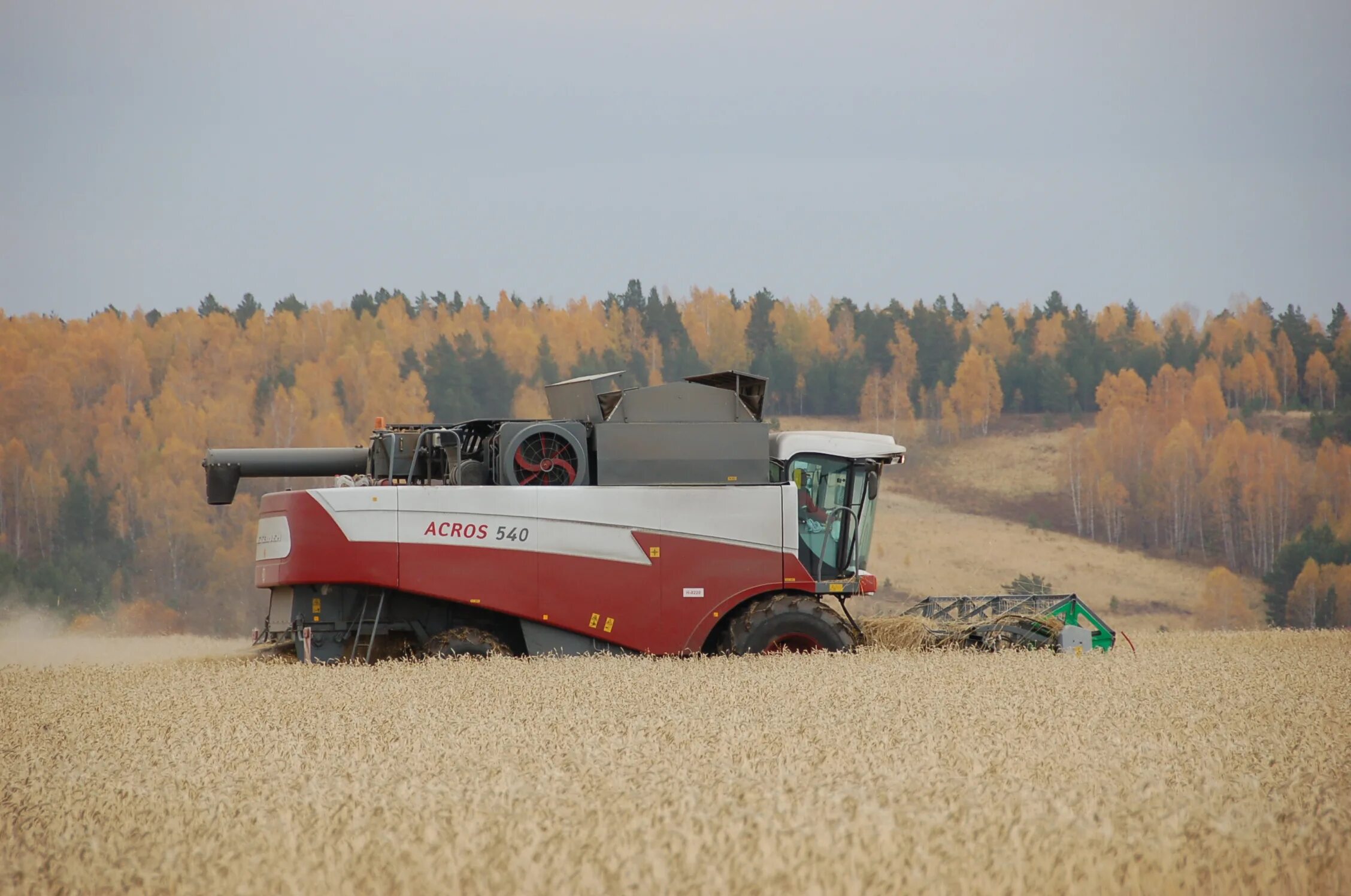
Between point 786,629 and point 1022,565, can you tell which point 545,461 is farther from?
Answer: point 1022,565

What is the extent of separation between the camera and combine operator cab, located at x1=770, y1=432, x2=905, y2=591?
13.6m

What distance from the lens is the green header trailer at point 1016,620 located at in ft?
45.6

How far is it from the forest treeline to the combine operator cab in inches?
1871

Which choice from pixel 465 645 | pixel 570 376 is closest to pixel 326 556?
pixel 465 645

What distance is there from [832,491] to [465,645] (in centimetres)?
401

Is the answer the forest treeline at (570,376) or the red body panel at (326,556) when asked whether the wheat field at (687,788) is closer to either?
the red body panel at (326,556)

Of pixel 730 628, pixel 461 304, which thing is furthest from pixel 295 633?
pixel 461 304

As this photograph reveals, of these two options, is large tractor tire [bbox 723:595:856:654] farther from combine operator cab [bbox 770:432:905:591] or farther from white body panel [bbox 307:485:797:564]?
white body panel [bbox 307:485:797:564]

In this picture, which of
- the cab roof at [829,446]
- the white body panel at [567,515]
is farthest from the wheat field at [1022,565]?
the white body panel at [567,515]

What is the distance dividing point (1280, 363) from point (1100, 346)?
479 inches

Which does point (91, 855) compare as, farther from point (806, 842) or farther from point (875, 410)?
point (875, 410)

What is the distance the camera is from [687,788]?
225 inches

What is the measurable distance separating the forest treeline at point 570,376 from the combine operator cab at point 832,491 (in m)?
47.5

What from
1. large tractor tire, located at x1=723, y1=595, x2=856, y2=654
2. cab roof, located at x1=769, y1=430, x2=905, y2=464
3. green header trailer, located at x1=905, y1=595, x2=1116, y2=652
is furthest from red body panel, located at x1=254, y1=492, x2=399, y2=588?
green header trailer, located at x1=905, y1=595, x2=1116, y2=652
